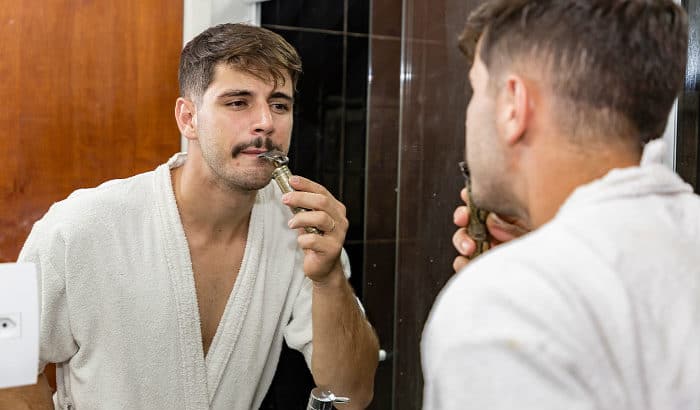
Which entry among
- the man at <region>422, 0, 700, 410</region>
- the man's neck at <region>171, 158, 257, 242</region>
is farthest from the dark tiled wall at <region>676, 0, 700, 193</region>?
the man's neck at <region>171, 158, 257, 242</region>

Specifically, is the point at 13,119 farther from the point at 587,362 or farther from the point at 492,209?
the point at 587,362

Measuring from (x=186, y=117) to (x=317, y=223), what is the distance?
14.2 inches

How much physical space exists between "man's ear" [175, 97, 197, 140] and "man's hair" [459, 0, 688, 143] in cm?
82

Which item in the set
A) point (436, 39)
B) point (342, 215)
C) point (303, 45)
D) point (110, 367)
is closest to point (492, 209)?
point (342, 215)

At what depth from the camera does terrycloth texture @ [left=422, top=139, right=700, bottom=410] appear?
0.50m

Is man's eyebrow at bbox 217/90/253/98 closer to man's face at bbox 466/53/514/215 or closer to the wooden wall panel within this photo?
the wooden wall panel

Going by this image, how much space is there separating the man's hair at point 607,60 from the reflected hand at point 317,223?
585 millimetres

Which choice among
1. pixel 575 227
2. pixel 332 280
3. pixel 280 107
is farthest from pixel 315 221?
pixel 575 227

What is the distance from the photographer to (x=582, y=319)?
51 centimetres

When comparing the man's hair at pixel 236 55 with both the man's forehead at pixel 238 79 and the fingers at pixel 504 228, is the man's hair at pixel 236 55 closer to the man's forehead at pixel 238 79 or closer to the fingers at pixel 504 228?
the man's forehead at pixel 238 79

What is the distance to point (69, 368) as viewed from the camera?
128 cm

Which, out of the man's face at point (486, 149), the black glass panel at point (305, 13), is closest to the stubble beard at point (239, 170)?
the black glass panel at point (305, 13)

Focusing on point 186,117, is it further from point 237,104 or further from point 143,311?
point 143,311

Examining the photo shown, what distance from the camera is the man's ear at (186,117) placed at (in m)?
1.35
